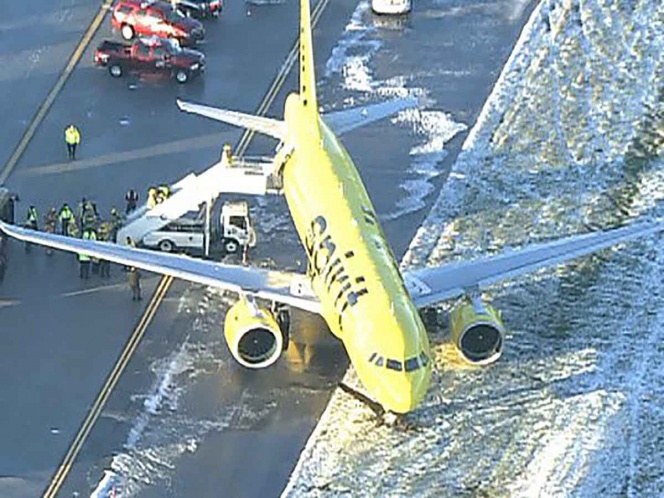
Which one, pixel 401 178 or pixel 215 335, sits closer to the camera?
pixel 215 335

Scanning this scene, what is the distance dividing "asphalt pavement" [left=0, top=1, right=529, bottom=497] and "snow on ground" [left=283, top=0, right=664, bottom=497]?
131 centimetres

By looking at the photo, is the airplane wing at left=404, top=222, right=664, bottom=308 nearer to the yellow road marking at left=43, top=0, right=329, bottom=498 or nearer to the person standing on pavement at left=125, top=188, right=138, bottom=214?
the yellow road marking at left=43, top=0, right=329, bottom=498

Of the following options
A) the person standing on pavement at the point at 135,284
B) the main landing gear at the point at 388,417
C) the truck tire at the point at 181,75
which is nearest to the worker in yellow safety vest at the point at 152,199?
the person standing on pavement at the point at 135,284

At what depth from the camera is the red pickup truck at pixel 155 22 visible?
236 ft

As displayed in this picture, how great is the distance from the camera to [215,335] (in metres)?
54.2

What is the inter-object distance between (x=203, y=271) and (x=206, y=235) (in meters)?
5.92

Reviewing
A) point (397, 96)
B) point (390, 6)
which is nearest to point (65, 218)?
point (397, 96)

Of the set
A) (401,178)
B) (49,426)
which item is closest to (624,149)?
(401,178)

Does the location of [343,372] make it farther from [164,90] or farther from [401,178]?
[164,90]

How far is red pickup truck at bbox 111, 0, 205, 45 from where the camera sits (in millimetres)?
71875

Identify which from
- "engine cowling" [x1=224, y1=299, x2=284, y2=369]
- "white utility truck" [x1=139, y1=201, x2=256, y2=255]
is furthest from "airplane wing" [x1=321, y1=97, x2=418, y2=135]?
"engine cowling" [x1=224, y1=299, x2=284, y2=369]

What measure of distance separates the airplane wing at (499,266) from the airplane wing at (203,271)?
3.24m

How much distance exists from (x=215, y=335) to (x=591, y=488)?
1241 centimetres

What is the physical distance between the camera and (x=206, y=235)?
57.8m
